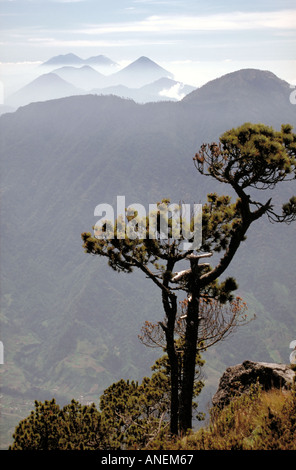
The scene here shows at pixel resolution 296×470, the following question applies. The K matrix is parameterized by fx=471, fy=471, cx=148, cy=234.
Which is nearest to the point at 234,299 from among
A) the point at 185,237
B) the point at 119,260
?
the point at 185,237

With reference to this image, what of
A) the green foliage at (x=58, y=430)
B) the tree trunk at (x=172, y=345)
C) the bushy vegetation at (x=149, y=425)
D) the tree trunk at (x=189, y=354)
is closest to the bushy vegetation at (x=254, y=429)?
the bushy vegetation at (x=149, y=425)

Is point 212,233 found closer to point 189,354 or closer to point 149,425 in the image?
point 189,354

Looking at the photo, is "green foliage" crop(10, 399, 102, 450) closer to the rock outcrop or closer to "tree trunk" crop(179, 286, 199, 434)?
"tree trunk" crop(179, 286, 199, 434)

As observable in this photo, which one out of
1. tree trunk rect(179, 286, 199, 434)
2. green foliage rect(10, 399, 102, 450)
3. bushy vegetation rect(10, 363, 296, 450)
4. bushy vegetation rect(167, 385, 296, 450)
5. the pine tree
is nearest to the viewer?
bushy vegetation rect(167, 385, 296, 450)

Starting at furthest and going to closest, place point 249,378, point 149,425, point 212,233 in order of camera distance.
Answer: point 149,425
point 249,378
point 212,233

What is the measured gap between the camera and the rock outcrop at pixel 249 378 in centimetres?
1733

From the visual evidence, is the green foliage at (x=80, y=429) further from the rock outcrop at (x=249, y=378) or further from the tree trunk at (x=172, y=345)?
the rock outcrop at (x=249, y=378)

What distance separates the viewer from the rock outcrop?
17.3 m

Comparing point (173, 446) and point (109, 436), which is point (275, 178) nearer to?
point (173, 446)

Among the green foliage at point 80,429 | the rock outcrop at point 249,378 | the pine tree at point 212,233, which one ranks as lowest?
the green foliage at point 80,429

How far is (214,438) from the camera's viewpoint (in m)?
11.5

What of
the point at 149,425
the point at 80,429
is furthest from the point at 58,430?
the point at 149,425

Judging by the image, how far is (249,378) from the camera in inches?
A: 727

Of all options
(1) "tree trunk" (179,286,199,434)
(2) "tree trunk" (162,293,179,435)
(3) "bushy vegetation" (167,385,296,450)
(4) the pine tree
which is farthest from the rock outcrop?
(3) "bushy vegetation" (167,385,296,450)
